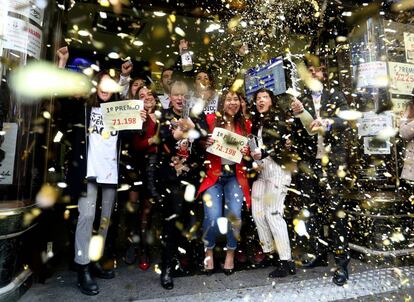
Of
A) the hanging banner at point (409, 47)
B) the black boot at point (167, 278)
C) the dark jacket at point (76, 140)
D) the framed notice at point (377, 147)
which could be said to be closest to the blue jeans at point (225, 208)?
the black boot at point (167, 278)

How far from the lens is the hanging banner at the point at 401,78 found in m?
5.10

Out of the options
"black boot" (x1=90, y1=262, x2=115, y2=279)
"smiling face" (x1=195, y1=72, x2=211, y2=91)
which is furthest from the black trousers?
"black boot" (x1=90, y1=262, x2=115, y2=279)

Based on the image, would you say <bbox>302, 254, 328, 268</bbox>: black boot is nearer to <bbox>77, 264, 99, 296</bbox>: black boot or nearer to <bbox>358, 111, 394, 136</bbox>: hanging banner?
<bbox>358, 111, 394, 136</bbox>: hanging banner

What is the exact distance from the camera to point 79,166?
3.11 metres

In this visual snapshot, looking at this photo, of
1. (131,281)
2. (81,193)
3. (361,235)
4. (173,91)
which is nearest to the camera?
(81,193)

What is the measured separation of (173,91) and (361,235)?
10.5ft

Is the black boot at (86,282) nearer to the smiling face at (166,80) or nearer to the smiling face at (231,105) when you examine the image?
the smiling face at (231,105)

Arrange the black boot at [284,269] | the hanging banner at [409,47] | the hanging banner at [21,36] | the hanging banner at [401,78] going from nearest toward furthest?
the hanging banner at [21,36], the black boot at [284,269], the hanging banner at [401,78], the hanging banner at [409,47]

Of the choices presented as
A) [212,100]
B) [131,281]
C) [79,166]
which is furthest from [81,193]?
[212,100]

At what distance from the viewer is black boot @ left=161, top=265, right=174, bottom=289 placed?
3.17 metres

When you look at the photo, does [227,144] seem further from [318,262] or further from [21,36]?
[21,36]

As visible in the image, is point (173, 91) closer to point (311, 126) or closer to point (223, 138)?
point (223, 138)

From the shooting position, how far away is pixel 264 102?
12.3ft

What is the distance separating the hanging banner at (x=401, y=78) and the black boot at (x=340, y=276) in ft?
10.3
